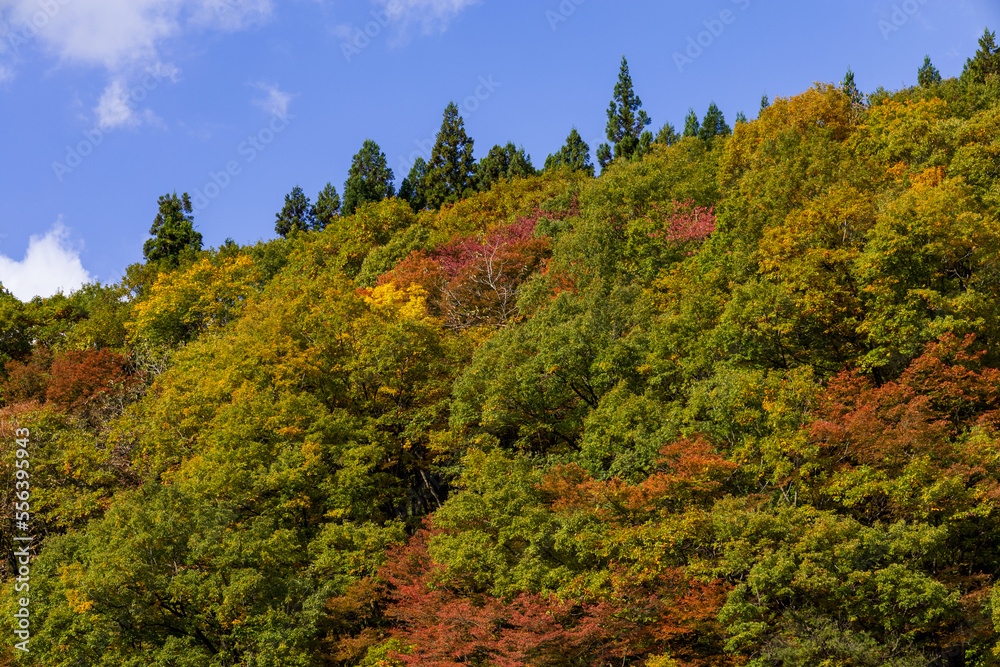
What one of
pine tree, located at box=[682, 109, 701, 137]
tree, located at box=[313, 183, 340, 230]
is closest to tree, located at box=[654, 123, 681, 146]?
pine tree, located at box=[682, 109, 701, 137]

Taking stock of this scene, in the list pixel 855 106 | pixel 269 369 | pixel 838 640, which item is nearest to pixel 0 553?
pixel 269 369

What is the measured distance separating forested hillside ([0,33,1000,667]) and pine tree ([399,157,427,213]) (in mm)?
35186

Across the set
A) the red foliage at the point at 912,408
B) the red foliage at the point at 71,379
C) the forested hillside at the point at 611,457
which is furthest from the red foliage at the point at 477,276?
the red foliage at the point at 912,408

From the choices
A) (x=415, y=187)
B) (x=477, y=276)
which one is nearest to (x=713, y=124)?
(x=415, y=187)

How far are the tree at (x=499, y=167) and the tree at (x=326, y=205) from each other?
16059 mm

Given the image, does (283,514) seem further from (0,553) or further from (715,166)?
(715,166)

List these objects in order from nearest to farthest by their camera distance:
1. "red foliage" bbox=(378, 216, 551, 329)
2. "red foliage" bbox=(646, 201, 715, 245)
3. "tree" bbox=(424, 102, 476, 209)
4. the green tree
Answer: "red foliage" bbox=(646, 201, 715, 245)
"red foliage" bbox=(378, 216, 551, 329)
the green tree
"tree" bbox=(424, 102, 476, 209)

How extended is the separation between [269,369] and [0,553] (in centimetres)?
1218

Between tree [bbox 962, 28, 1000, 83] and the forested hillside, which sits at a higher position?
tree [bbox 962, 28, 1000, 83]

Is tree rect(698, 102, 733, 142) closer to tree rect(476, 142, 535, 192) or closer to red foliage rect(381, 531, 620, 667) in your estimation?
Result: tree rect(476, 142, 535, 192)

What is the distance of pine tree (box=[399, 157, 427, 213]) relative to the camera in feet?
242

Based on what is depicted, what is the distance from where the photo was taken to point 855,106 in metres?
44.3

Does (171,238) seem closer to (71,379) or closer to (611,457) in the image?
(71,379)

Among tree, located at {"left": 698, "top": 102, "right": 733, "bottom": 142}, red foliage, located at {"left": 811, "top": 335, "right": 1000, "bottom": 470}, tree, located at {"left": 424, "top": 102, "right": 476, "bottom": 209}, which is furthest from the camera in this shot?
tree, located at {"left": 698, "top": 102, "right": 733, "bottom": 142}
